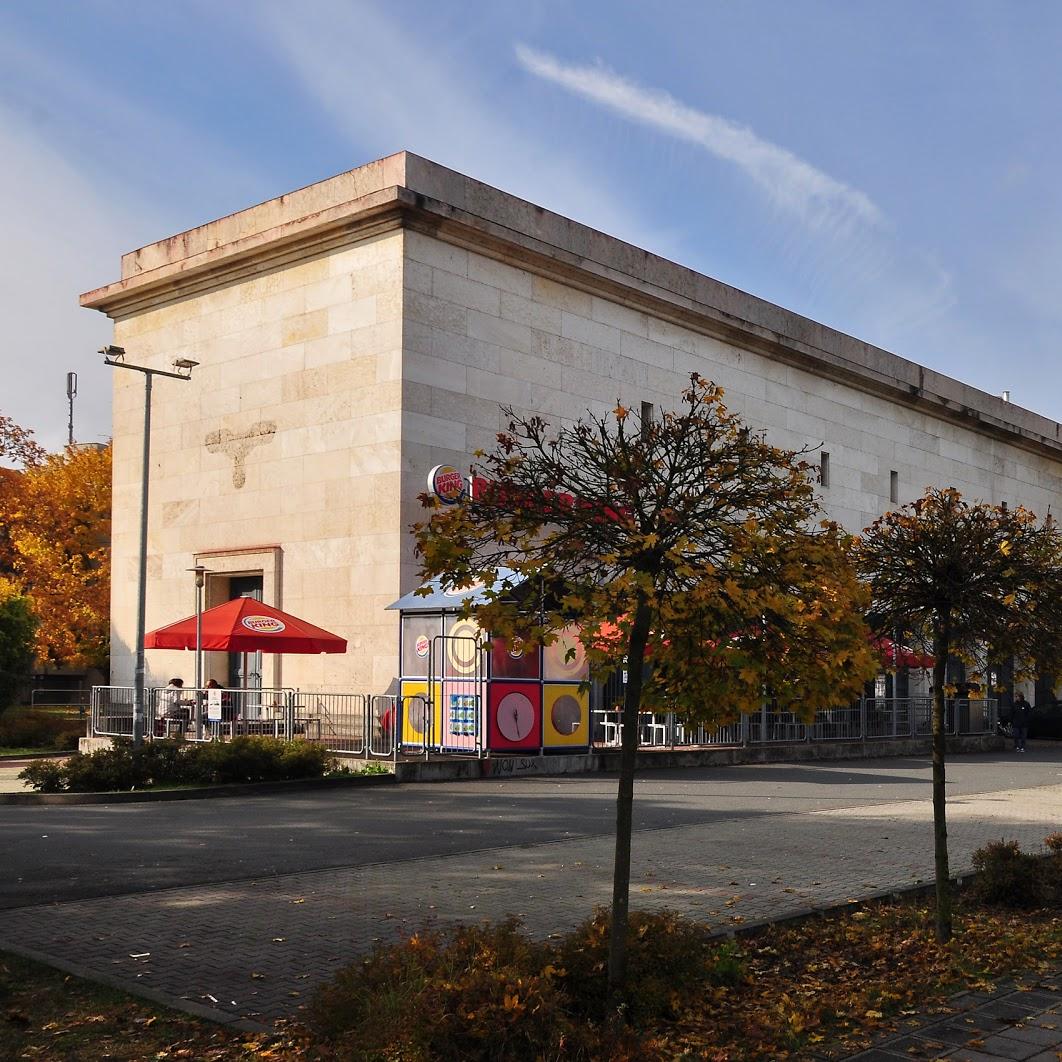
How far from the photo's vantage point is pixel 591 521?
645 centimetres

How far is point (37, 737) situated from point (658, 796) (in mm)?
17856

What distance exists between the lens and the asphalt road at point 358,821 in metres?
11.7

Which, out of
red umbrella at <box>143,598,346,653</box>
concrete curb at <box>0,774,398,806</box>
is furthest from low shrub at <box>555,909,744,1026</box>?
red umbrella at <box>143,598,346,653</box>

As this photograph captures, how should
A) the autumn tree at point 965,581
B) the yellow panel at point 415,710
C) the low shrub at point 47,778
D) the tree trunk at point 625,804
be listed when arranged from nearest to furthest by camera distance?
the tree trunk at point 625,804 → the autumn tree at point 965,581 → the low shrub at point 47,778 → the yellow panel at point 415,710

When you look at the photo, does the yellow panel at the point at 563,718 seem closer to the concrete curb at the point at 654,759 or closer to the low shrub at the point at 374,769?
the concrete curb at the point at 654,759

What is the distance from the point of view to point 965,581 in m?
9.10

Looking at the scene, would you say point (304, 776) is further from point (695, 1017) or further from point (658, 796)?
point (695, 1017)

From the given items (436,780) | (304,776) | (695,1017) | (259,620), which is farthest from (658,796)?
(695,1017)

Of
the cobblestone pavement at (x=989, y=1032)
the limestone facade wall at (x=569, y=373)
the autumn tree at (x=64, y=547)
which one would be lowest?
the cobblestone pavement at (x=989, y=1032)

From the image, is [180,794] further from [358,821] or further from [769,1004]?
[769,1004]

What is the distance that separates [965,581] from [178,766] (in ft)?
44.7

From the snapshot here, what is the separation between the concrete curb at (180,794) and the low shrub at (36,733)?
11.6m

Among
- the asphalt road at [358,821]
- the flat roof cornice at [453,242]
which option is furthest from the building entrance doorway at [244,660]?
the asphalt road at [358,821]

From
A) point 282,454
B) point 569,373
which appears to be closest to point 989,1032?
point 282,454
